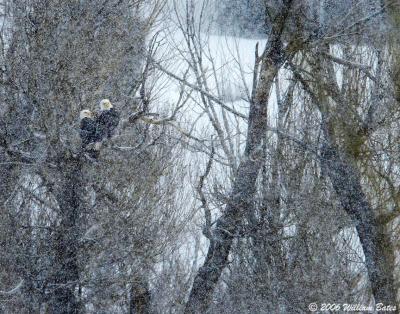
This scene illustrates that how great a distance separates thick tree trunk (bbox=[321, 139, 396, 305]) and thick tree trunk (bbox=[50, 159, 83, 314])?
2761 mm

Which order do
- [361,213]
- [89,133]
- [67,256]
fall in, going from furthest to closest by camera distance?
[67,256], [361,213], [89,133]

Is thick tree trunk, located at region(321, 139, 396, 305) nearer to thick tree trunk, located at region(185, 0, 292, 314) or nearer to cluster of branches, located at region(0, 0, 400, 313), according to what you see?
cluster of branches, located at region(0, 0, 400, 313)

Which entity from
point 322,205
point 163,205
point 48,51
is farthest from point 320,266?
point 48,51

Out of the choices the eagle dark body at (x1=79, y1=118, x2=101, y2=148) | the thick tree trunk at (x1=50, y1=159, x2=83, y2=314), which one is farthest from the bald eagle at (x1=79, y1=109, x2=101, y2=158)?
the thick tree trunk at (x1=50, y1=159, x2=83, y2=314)

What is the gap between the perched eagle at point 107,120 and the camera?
8.38 metres

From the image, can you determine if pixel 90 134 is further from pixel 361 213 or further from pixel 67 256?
pixel 361 213

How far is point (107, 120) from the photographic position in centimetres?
845

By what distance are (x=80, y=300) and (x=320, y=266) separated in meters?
2.81

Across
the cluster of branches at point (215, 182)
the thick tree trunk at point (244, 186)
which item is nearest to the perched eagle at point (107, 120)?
the cluster of branches at point (215, 182)

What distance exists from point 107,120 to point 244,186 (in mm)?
2063

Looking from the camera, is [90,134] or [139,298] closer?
[90,134]

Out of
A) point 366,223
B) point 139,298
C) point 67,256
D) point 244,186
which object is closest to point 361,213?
point 366,223

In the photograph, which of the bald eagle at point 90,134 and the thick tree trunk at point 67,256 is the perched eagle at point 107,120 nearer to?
the bald eagle at point 90,134

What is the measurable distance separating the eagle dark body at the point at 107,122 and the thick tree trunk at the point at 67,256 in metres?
0.68
